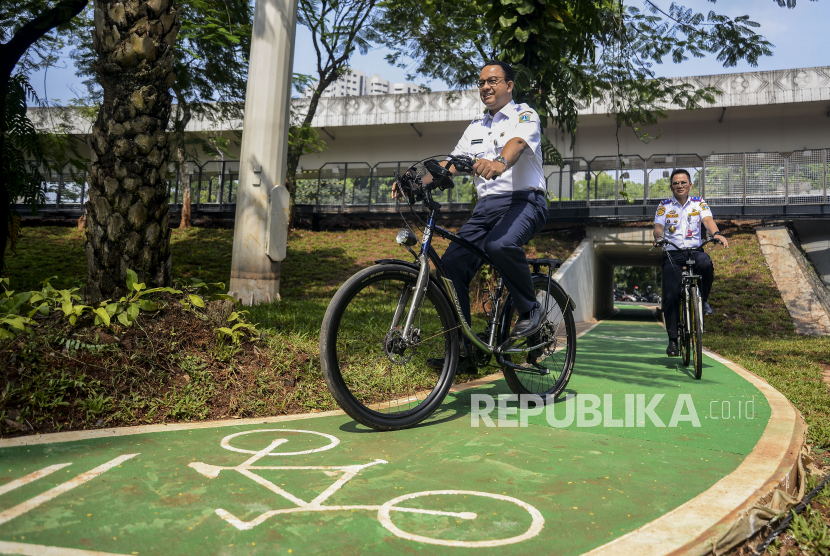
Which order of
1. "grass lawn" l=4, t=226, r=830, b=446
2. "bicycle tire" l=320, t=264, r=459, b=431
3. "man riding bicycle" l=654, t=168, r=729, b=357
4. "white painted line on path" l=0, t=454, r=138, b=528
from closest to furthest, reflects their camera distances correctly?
"white painted line on path" l=0, t=454, r=138, b=528 < "bicycle tire" l=320, t=264, r=459, b=431 < "grass lawn" l=4, t=226, r=830, b=446 < "man riding bicycle" l=654, t=168, r=729, b=357

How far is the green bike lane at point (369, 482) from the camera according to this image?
191cm

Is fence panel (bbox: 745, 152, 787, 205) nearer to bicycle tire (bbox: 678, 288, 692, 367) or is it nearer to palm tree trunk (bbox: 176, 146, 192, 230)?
bicycle tire (bbox: 678, 288, 692, 367)

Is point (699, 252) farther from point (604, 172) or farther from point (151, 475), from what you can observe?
point (604, 172)

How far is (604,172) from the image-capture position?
761 inches

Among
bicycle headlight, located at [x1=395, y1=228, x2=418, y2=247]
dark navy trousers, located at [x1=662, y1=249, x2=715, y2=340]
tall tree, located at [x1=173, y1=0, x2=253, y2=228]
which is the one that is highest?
tall tree, located at [x1=173, y1=0, x2=253, y2=228]

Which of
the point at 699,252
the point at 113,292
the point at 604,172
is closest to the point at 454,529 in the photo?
the point at 113,292

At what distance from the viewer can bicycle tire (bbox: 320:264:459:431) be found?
309cm

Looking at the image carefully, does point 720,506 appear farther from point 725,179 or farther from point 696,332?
point 725,179

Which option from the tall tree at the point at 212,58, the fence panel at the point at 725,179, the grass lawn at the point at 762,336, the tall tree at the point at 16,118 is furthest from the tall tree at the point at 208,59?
A: the fence panel at the point at 725,179

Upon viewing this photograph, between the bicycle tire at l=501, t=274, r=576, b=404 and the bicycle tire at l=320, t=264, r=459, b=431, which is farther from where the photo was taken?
the bicycle tire at l=501, t=274, r=576, b=404

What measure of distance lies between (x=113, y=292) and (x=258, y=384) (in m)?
1.31

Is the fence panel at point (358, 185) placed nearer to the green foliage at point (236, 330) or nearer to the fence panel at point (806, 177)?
the fence panel at point (806, 177)

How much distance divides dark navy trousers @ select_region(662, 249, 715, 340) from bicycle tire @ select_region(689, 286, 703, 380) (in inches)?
10.0

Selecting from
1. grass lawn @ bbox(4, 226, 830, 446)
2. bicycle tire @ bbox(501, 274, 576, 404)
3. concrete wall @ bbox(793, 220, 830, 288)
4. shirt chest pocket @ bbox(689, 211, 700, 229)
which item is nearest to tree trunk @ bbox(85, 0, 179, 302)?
grass lawn @ bbox(4, 226, 830, 446)
